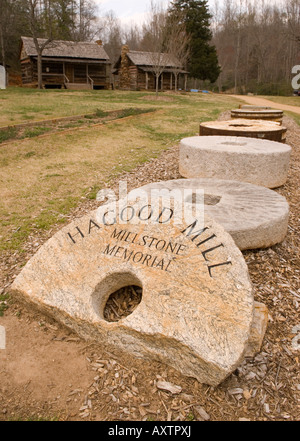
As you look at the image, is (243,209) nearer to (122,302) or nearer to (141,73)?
(122,302)

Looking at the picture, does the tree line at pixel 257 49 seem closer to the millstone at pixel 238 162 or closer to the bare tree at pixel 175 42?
the bare tree at pixel 175 42

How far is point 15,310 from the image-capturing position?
2.78 m

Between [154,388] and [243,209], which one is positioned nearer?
[154,388]

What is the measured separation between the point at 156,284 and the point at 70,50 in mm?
26443

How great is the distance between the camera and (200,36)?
2931cm

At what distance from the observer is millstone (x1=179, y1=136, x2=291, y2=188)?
4.60m

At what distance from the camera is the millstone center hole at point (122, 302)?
260 cm

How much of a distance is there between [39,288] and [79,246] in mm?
431

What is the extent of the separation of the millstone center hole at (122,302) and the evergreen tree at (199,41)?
96.4ft

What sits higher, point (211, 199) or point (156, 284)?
point (211, 199)

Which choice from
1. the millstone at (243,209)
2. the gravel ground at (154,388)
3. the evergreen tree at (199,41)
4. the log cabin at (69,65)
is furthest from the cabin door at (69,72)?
the gravel ground at (154,388)

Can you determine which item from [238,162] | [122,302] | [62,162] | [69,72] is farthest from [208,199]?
[69,72]

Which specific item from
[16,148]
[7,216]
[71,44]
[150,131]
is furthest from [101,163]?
[71,44]
